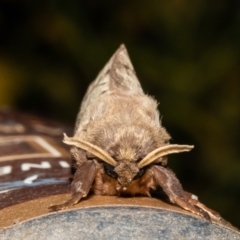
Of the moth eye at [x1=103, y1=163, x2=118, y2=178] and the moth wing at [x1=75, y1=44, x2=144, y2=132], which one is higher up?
the moth wing at [x1=75, y1=44, x2=144, y2=132]

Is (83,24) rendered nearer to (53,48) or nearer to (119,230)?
(53,48)

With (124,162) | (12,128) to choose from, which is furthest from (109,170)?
(12,128)

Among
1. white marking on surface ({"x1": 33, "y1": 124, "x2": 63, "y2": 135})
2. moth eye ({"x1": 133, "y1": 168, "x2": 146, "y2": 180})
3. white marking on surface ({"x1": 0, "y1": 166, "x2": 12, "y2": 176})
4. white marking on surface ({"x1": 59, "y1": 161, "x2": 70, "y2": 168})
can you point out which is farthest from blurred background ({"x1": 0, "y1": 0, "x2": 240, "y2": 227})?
moth eye ({"x1": 133, "y1": 168, "x2": 146, "y2": 180})

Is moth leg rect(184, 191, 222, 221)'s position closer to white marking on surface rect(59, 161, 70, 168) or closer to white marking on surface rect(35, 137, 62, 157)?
white marking on surface rect(59, 161, 70, 168)

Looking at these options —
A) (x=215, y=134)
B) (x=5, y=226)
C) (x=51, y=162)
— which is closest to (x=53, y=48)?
(x=215, y=134)

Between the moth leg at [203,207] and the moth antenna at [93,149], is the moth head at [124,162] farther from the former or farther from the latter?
the moth leg at [203,207]

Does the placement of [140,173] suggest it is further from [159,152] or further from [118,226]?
[118,226]

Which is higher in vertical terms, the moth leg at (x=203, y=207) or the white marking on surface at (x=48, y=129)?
the white marking on surface at (x=48, y=129)

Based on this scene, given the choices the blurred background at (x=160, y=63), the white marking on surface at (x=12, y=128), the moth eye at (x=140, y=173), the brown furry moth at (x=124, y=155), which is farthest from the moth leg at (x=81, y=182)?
the blurred background at (x=160, y=63)
